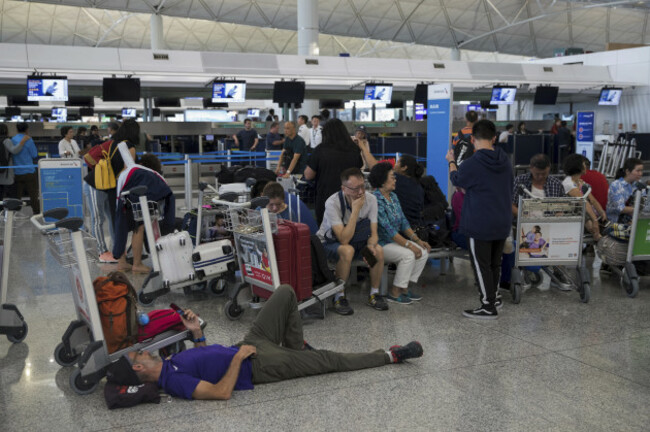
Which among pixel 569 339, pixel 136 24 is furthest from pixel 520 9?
pixel 569 339

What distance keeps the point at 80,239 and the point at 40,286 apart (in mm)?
3287

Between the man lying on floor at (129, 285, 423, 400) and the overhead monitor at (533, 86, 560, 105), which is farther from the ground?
the overhead monitor at (533, 86, 560, 105)

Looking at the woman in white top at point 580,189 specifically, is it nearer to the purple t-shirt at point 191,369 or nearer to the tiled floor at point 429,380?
the tiled floor at point 429,380

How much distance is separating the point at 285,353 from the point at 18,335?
85.7 inches

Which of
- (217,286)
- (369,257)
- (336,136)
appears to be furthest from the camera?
(336,136)

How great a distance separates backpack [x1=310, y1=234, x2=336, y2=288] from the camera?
507 cm

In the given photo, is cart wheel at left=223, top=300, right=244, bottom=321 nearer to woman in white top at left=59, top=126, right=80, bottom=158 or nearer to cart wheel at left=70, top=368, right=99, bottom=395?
cart wheel at left=70, top=368, right=99, bottom=395

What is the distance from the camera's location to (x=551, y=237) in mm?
5664

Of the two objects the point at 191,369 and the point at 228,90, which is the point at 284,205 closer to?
the point at 191,369

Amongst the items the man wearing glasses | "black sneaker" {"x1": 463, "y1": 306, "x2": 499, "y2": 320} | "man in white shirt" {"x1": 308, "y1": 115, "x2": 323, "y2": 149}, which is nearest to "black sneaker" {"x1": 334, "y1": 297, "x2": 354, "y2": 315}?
the man wearing glasses

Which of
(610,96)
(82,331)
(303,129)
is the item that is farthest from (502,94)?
(82,331)

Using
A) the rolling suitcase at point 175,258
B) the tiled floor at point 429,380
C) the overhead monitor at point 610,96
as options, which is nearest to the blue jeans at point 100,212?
the tiled floor at point 429,380

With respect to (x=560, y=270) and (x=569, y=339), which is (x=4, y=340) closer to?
(x=569, y=339)

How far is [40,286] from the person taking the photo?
6.46 metres
